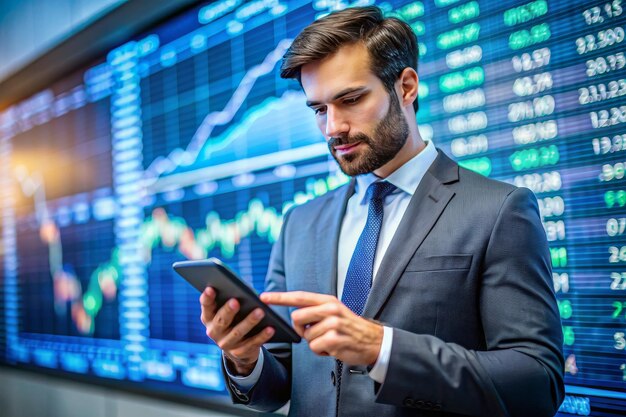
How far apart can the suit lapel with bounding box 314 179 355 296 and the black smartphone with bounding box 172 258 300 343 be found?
0.73ft

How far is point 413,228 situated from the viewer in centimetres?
114

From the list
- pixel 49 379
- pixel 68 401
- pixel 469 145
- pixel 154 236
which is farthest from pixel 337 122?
pixel 49 379

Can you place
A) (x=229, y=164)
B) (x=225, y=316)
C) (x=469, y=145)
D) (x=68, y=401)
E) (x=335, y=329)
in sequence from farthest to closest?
(x=68, y=401) < (x=229, y=164) < (x=469, y=145) < (x=225, y=316) < (x=335, y=329)

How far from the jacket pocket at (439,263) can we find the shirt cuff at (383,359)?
179 millimetres

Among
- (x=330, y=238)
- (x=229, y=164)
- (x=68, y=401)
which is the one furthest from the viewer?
(x=68, y=401)

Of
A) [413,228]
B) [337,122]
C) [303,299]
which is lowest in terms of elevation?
[303,299]

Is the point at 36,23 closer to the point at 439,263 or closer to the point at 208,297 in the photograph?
the point at 208,297

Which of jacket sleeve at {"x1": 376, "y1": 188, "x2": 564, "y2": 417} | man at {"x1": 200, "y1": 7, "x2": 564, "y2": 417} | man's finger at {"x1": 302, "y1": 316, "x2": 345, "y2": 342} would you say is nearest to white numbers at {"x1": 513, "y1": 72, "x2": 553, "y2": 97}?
man at {"x1": 200, "y1": 7, "x2": 564, "y2": 417}

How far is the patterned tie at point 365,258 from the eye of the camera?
1.18 m

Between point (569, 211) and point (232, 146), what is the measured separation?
1251 mm

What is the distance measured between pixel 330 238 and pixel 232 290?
1.23ft

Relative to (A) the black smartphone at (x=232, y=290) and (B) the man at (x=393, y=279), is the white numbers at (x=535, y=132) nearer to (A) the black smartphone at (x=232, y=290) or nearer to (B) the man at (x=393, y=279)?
(B) the man at (x=393, y=279)

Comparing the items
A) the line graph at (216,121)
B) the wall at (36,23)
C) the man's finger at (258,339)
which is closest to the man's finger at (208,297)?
the man's finger at (258,339)

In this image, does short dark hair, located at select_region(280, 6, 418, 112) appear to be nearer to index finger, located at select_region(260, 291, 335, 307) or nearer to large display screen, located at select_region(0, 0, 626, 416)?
large display screen, located at select_region(0, 0, 626, 416)
